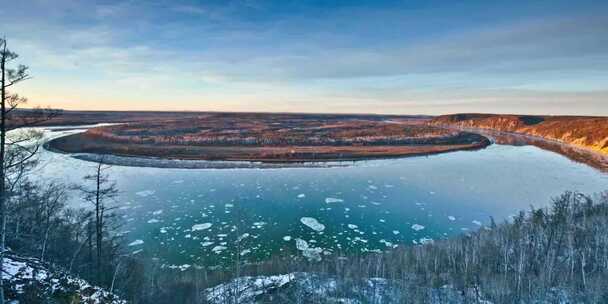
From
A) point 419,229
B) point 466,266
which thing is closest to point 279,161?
point 419,229

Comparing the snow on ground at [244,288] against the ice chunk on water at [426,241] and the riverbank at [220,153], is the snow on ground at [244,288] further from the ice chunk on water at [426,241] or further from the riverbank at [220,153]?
the riverbank at [220,153]

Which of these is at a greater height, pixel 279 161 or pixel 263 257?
pixel 279 161

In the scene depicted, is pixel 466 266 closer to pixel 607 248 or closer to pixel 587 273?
pixel 587 273

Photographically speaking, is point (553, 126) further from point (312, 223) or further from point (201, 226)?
point (201, 226)

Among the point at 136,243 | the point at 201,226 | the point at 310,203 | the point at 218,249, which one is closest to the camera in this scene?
the point at 218,249

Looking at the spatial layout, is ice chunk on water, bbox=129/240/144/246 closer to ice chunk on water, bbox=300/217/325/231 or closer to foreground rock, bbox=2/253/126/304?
foreground rock, bbox=2/253/126/304

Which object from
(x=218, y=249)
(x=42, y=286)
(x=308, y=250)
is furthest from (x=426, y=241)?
(x=42, y=286)
